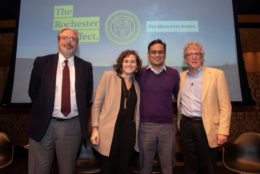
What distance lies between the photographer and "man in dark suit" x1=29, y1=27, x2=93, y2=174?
4.98 feet

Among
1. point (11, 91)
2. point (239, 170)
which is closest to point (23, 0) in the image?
point (11, 91)

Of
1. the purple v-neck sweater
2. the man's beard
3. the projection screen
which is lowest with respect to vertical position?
the purple v-neck sweater

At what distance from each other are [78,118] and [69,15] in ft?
8.06

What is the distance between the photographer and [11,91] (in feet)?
10.7

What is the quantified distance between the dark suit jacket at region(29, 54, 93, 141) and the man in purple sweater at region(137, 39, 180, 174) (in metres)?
0.66

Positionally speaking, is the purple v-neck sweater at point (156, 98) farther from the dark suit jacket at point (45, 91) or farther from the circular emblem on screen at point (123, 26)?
the circular emblem on screen at point (123, 26)

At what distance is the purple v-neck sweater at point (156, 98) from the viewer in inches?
72.2

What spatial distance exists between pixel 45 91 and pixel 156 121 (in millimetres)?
1186

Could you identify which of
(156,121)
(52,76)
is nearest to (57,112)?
(52,76)

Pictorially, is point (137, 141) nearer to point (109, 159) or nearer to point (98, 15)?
point (109, 159)

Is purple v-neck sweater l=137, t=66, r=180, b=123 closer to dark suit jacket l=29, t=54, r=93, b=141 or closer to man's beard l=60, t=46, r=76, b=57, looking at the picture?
dark suit jacket l=29, t=54, r=93, b=141

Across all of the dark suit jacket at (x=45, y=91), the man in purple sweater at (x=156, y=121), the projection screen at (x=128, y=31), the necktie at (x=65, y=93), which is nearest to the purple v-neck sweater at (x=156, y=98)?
A: the man in purple sweater at (x=156, y=121)

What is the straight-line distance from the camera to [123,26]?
326cm

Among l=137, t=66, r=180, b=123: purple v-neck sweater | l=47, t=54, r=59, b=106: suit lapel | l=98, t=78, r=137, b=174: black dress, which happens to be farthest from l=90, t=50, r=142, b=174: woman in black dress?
l=47, t=54, r=59, b=106: suit lapel
